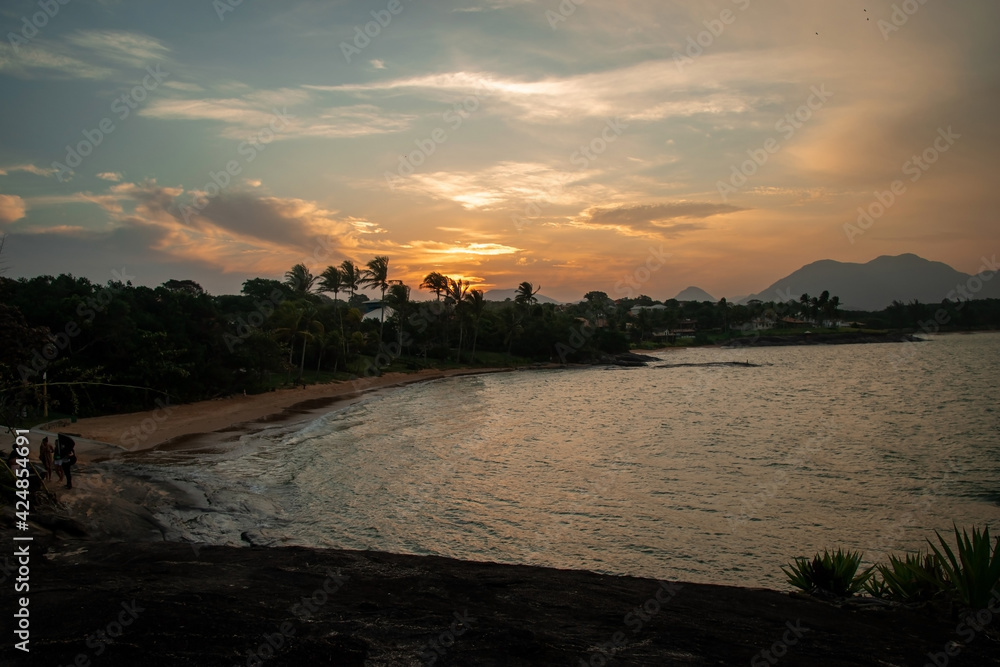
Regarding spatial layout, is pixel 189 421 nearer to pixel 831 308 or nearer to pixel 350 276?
pixel 350 276

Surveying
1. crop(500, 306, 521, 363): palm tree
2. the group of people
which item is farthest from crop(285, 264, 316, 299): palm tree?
the group of people

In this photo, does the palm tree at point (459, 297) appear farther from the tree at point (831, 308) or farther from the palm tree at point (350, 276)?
the tree at point (831, 308)

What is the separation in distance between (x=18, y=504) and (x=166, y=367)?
76.5ft

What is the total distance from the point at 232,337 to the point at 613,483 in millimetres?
28348

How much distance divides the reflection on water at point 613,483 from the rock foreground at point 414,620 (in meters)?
3.63

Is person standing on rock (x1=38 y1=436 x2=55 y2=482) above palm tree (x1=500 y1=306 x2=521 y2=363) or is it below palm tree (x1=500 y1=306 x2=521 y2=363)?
below

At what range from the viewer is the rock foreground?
5434 millimetres

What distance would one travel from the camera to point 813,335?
152m

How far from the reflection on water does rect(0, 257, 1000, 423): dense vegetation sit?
534 cm

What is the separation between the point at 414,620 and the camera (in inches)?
256

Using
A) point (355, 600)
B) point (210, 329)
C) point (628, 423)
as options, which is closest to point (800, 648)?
point (355, 600)

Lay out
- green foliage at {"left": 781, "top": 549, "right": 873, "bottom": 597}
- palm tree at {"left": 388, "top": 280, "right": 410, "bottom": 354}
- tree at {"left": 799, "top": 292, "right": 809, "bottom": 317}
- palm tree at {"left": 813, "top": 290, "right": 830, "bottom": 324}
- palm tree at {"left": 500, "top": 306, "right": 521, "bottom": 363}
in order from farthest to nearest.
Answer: tree at {"left": 799, "top": 292, "right": 809, "bottom": 317}, palm tree at {"left": 813, "top": 290, "right": 830, "bottom": 324}, palm tree at {"left": 500, "top": 306, "right": 521, "bottom": 363}, palm tree at {"left": 388, "top": 280, "right": 410, "bottom": 354}, green foliage at {"left": 781, "top": 549, "right": 873, "bottom": 597}

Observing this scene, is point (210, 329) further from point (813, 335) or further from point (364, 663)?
point (813, 335)

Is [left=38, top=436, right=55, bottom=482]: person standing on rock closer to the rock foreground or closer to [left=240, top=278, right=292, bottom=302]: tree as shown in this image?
the rock foreground
